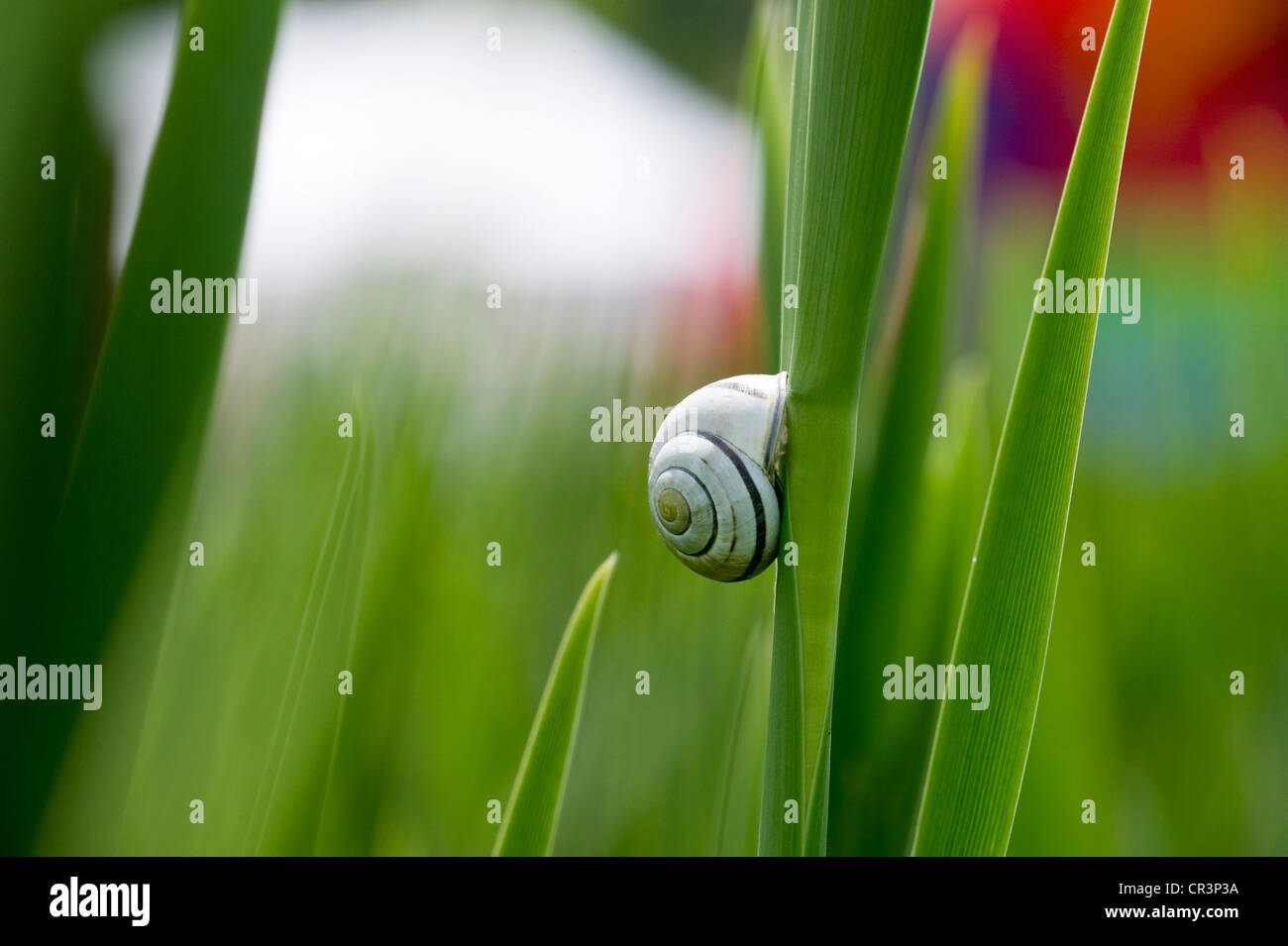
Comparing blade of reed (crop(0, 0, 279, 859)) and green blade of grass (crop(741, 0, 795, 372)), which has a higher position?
green blade of grass (crop(741, 0, 795, 372))

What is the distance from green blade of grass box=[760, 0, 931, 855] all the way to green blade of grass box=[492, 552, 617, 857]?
0.17ft

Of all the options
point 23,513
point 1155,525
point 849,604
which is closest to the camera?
point 23,513

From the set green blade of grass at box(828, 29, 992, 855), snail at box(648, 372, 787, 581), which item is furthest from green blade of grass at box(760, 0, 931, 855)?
green blade of grass at box(828, 29, 992, 855)

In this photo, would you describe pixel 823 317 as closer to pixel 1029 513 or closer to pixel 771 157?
pixel 1029 513

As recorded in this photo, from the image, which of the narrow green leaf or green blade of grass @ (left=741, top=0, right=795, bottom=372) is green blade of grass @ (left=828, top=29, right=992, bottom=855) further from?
the narrow green leaf

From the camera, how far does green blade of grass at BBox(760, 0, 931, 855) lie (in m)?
0.16

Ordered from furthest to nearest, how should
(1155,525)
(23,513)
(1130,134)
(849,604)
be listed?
(1130,134) → (1155,525) → (849,604) → (23,513)

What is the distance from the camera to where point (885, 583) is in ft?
1.06

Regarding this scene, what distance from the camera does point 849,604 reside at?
0.31 meters

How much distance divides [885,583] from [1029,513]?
13 cm

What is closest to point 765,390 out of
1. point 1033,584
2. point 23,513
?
point 1033,584
